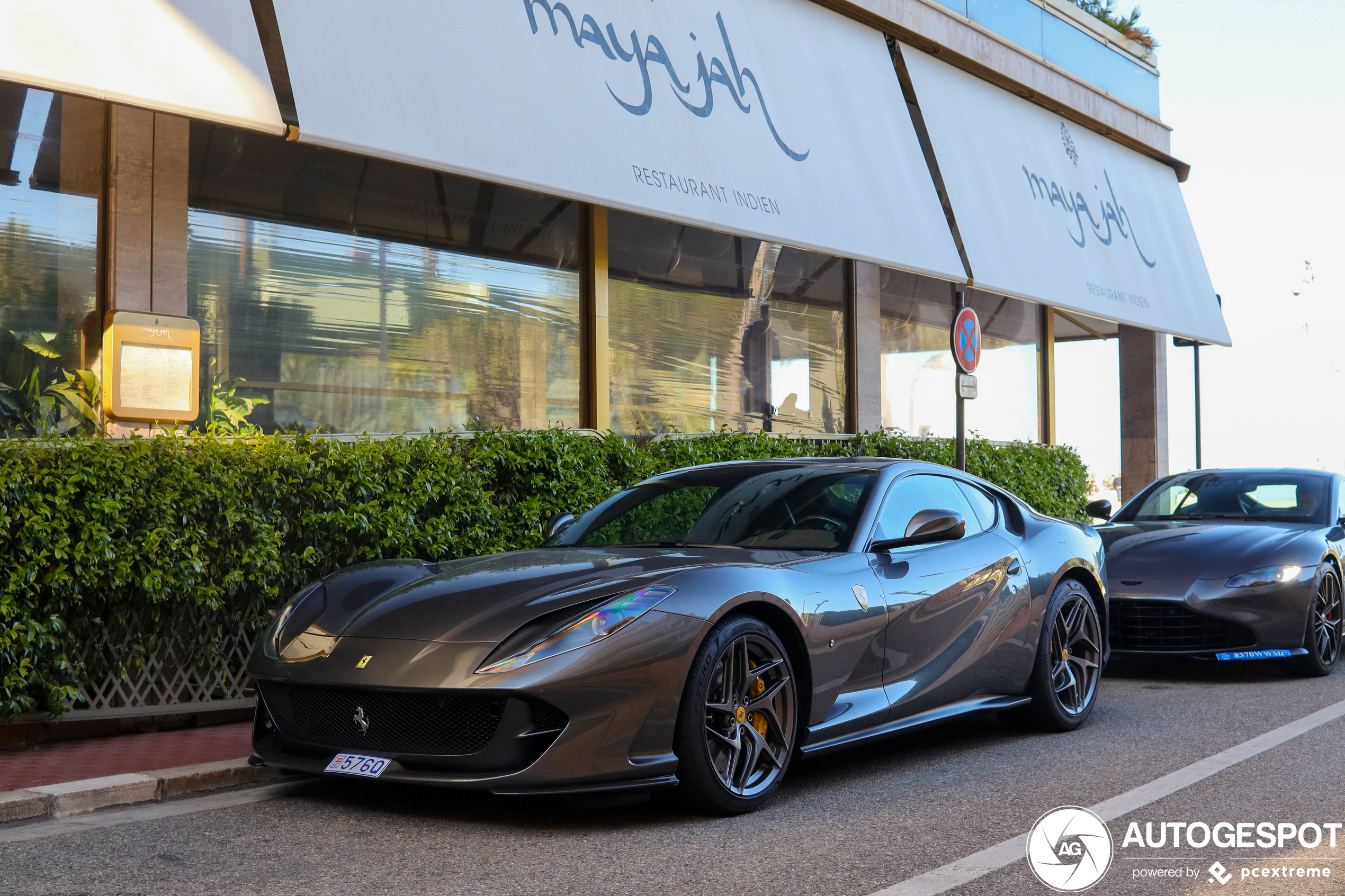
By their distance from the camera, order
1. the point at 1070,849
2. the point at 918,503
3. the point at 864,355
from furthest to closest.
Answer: the point at 864,355, the point at 918,503, the point at 1070,849

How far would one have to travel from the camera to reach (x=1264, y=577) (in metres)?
A: 8.24

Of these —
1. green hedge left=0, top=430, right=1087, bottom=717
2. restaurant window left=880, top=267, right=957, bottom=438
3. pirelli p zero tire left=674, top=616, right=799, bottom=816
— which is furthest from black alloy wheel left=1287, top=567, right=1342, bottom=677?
restaurant window left=880, top=267, right=957, bottom=438

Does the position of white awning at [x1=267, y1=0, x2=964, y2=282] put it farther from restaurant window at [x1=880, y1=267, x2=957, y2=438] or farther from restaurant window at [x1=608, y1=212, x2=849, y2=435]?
restaurant window at [x1=880, y1=267, x2=957, y2=438]

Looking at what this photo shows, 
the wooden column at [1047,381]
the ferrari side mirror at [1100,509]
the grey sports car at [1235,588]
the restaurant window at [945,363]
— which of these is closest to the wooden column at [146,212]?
the grey sports car at [1235,588]

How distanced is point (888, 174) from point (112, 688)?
344 inches

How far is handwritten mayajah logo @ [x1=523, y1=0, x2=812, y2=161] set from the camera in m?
9.58

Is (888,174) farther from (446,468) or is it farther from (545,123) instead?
(446,468)

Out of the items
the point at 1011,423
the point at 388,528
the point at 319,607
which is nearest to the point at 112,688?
the point at 388,528

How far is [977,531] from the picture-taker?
628 centimetres

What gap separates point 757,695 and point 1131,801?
1.47 meters

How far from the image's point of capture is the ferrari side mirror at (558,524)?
628 cm

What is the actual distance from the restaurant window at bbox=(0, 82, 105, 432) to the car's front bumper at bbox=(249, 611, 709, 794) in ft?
14.4

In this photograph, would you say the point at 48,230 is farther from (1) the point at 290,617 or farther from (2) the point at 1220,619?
(2) the point at 1220,619

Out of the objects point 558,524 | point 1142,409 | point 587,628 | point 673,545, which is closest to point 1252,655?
point 673,545
